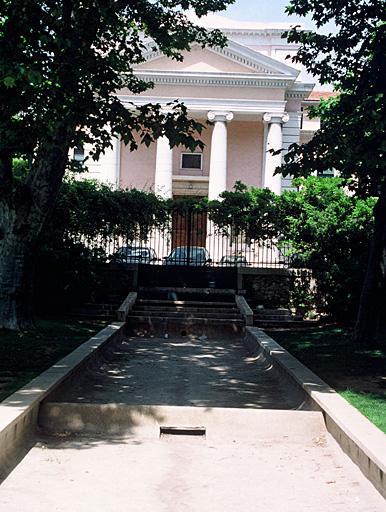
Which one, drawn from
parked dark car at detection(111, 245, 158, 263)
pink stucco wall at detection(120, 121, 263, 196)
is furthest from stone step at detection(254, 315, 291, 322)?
pink stucco wall at detection(120, 121, 263, 196)

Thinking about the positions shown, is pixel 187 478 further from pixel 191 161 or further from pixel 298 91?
pixel 298 91

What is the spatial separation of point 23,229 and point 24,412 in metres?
7.47

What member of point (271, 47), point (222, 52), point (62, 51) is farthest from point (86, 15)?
point (271, 47)

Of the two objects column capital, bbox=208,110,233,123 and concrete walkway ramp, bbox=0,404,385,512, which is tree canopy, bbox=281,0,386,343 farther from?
column capital, bbox=208,110,233,123

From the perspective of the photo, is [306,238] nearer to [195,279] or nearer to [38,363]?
[195,279]

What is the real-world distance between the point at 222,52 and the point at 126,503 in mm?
33415

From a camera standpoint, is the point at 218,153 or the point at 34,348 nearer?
the point at 34,348

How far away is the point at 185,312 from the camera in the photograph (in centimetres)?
1869

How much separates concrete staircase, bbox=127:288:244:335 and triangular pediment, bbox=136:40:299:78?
753 inches

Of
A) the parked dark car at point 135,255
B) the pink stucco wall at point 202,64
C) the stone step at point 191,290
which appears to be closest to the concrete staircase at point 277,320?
the stone step at point 191,290

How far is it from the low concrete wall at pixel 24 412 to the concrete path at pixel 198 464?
0.43ft

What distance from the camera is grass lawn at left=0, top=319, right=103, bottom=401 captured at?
898cm

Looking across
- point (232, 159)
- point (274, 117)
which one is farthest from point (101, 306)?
point (232, 159)

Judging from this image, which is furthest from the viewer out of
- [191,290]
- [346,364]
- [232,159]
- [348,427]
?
[232,159]
